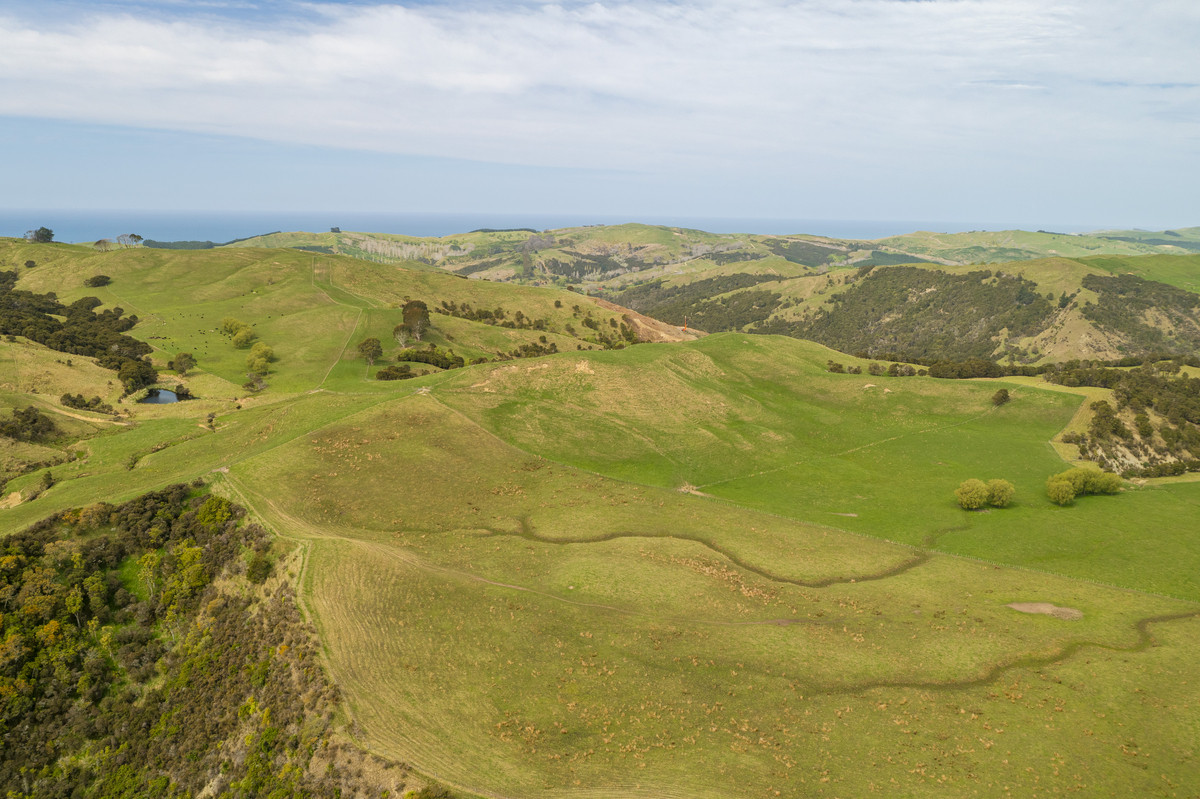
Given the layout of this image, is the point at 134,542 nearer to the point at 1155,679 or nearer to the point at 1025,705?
the point at 1025,705

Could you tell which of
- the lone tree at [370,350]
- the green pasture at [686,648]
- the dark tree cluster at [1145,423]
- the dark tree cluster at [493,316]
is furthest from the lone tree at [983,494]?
the dark tree cluster at [493,316]

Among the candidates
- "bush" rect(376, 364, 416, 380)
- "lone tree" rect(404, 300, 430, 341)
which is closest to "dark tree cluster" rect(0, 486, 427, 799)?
"bush" rect(376, 364, 416, 380)

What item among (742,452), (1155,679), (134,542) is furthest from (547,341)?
(1155,679)

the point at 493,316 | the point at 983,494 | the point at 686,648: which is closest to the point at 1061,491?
the point at 983,494

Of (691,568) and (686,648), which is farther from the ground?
(691,568)

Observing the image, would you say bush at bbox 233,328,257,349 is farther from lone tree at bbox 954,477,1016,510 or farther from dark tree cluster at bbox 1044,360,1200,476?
dark tree cluster at bbox 1044,360,1200,476

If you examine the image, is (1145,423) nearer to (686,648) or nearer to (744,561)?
(744,561)

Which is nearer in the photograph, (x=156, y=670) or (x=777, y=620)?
(x=156, y=670)

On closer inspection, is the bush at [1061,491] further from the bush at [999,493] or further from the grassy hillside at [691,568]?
the bush at [999,493]
